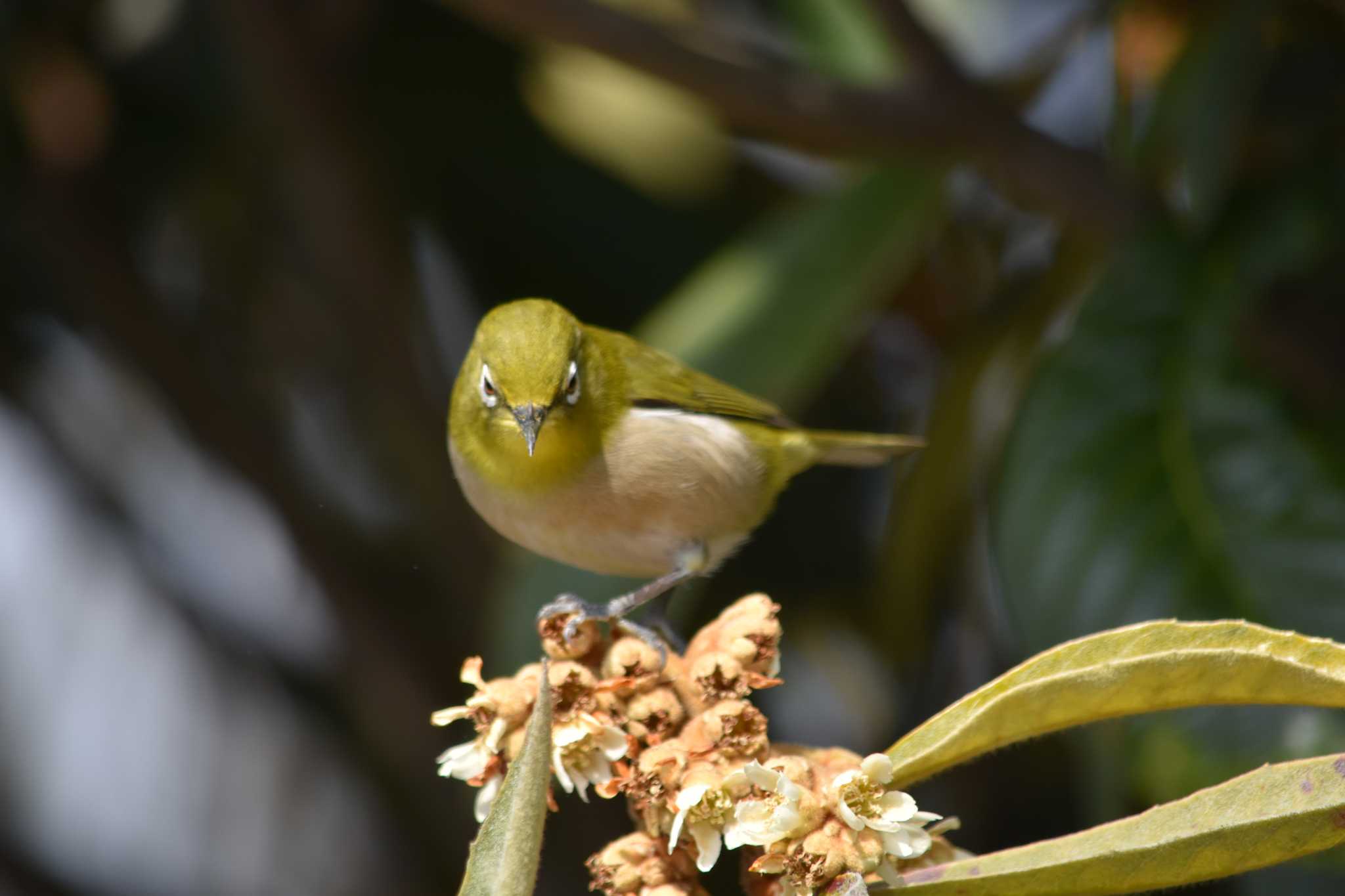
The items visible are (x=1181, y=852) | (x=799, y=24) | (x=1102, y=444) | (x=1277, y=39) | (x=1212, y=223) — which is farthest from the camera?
(x=799, y=24)

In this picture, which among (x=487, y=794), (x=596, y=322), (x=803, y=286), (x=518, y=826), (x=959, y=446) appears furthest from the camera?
(x=596, y=322)

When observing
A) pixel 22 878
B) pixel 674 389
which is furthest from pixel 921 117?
pixel 22 878

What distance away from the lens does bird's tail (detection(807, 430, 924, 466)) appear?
2461mm

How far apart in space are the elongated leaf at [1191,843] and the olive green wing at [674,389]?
109 centimetres

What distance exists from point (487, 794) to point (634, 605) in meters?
0.43

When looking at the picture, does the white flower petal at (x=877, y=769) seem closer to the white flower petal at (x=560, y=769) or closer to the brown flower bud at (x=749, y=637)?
the brown flower bud at (x=749, y=637)

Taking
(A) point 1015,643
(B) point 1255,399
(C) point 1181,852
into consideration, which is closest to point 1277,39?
(B) point 1255,399

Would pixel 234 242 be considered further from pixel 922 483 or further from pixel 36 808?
pixel 922 483

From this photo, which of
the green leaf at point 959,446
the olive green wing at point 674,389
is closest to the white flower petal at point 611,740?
the olive green wing at point 674,389

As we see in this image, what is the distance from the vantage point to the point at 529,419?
1.86 m

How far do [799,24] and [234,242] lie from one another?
1.68 metres

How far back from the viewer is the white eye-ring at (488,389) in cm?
194

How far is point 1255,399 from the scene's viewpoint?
8.58ft

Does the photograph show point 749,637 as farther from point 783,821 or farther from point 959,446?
point 959,446
